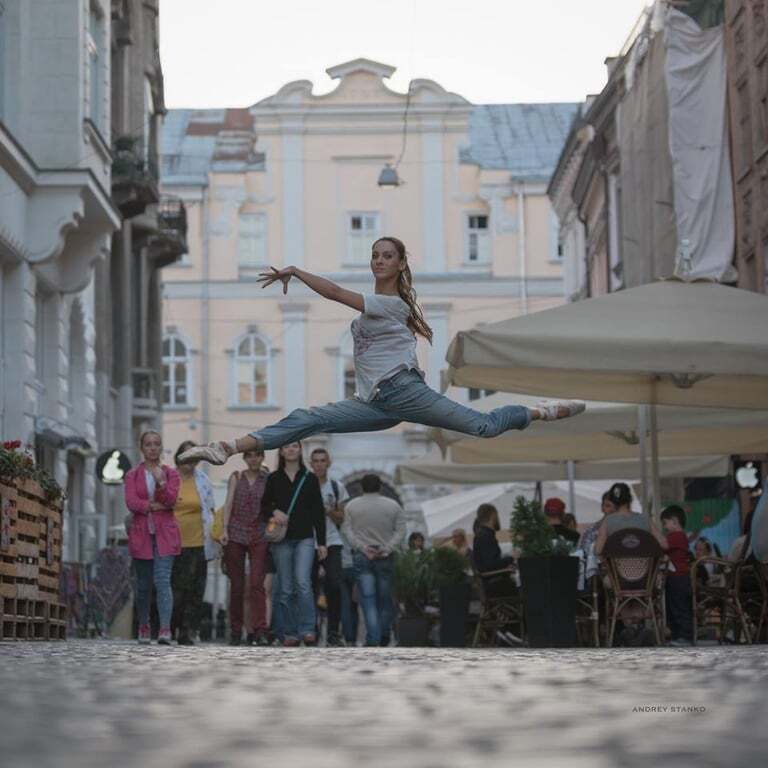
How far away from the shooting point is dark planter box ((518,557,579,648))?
51.9 ft

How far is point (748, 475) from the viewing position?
3212 centimetres

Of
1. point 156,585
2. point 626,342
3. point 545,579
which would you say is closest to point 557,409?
point 626,342

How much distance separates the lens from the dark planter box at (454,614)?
18531 millimetres

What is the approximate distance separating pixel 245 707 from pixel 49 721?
73 centimetres

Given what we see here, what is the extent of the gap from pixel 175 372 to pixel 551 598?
158 ft

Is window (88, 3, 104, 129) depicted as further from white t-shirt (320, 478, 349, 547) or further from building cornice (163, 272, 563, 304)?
building cornice (163, 272, 563, 304)

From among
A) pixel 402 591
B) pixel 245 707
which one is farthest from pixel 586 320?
pixel 245 707

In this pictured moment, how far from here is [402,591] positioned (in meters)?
19.4

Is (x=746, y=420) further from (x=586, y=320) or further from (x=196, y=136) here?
(x=196, y=136)

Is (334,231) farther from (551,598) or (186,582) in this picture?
(551,598)

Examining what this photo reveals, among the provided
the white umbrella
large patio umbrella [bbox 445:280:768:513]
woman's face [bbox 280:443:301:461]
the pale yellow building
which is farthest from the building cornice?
large patio umbrella [bbox 445:280:768:513]

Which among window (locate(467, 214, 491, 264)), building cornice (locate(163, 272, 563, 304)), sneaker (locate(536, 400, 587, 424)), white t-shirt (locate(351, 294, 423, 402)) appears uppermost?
window (locate(467, 214, 491, 264))

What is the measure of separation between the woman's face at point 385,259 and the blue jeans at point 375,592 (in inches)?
272

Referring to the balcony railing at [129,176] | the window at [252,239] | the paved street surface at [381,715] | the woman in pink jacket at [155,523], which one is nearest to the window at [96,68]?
the balcony railing at [129,176]
